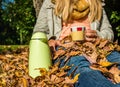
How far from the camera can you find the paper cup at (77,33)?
4.33 m

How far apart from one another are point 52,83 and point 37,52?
701 millimetres

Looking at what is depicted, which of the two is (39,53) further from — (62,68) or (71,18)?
(71,18)

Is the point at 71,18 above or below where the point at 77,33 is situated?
above

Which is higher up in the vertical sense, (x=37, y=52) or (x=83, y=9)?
(x=83, y=9)

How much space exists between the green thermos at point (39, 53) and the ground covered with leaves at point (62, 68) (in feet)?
0.29

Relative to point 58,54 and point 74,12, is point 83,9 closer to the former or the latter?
point 74,12

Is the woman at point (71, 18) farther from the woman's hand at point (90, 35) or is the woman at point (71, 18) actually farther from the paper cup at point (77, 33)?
the paper cup at point (77, 33)

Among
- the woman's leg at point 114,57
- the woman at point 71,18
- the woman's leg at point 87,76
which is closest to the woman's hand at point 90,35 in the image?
the woman at point 71,18

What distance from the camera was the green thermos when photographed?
3994 millimetres

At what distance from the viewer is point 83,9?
4879 mm

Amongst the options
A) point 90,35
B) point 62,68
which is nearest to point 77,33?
A: point 90,35

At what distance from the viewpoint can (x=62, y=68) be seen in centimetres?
381

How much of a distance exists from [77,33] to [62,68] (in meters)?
A: 0.64

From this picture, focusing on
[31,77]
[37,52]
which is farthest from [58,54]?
[31,77]
